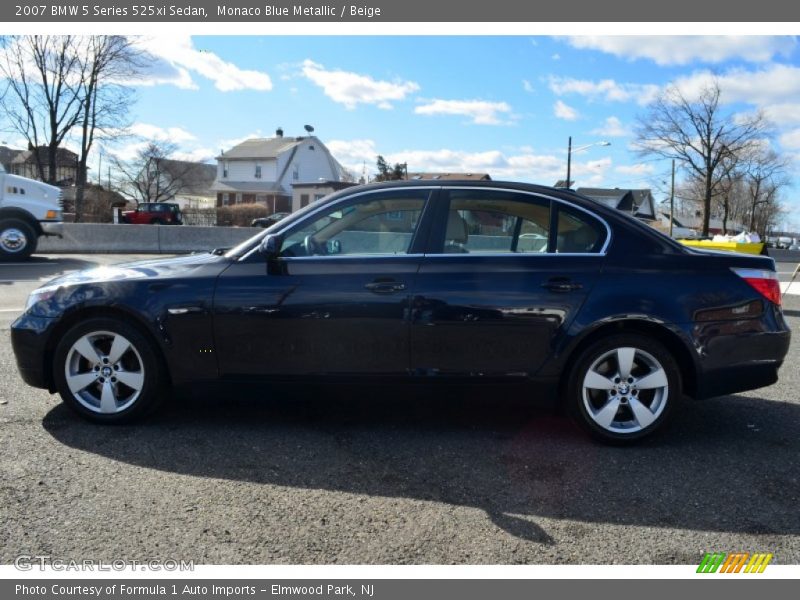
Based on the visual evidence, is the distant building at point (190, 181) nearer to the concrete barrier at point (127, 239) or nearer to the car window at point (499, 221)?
the concrete barrier at point (127, 239)

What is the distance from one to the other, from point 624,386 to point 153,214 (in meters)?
38.3

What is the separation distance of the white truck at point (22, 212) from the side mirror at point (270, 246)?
39.8ft

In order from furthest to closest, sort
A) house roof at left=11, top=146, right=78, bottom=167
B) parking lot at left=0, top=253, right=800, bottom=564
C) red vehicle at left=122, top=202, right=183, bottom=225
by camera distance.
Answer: red vehicle at left=122, top=202, right=183, bottom=225, house roof at left=11, top=146, right=78, bottom=167, parking lot at left=0, top=253, right=800, bottom=564

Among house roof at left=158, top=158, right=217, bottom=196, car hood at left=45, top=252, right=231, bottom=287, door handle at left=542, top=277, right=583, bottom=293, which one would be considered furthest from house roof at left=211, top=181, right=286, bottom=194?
door handle at left=542, top=277, right=583, bottom=293

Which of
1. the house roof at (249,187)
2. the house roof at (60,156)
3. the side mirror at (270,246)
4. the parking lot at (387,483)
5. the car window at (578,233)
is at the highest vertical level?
the house roof at (249,187)

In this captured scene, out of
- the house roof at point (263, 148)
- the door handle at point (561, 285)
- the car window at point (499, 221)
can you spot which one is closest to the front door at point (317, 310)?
the car window at point (499, 221)

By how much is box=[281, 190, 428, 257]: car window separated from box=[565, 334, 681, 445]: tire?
1318mm

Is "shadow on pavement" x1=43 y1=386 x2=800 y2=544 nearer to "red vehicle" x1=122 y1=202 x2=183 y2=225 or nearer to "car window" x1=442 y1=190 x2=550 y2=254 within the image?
"car window" x1=442 y1=190 x2=550 y2=254

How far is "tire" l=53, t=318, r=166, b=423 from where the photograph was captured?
13.3 ft

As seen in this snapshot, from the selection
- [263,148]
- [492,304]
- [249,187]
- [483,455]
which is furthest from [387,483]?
[263,148]

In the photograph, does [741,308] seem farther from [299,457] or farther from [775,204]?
[775,204]

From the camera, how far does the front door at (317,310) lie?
3.91 m

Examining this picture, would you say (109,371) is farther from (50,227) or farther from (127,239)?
(127,239)

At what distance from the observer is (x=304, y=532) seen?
2.90m
